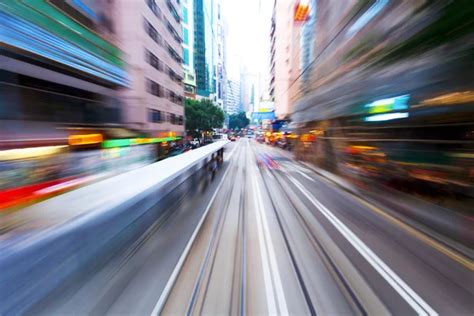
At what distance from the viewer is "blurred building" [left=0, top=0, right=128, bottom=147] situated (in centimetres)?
503

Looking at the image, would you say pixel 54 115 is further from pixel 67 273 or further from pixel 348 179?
pixel 348 179

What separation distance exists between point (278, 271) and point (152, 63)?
27.6 meters

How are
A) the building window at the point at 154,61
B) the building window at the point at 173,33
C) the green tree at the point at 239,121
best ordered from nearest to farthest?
the building window at the point at 154,61, the building window at the point at 173,33, the green tree at the point at 239,121

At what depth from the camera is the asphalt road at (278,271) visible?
2.73 meters

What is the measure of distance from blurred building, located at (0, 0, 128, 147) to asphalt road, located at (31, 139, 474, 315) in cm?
435

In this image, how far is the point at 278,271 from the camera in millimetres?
3479

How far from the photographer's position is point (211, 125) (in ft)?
139

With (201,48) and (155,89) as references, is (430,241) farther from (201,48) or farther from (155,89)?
(201,48)

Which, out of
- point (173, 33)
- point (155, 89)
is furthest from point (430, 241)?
point (173, 33)

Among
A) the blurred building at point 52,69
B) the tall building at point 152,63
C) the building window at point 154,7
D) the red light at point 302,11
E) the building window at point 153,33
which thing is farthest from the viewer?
the building window at point 154,7

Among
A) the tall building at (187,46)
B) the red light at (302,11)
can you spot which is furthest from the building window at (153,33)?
the red light at (302,11)

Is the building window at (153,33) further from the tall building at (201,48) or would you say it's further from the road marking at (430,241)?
the tall building at (201,48)

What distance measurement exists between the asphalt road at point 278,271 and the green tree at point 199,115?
35.3 metres

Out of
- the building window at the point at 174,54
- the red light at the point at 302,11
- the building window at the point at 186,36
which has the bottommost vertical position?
the building window at the point at 174,54
